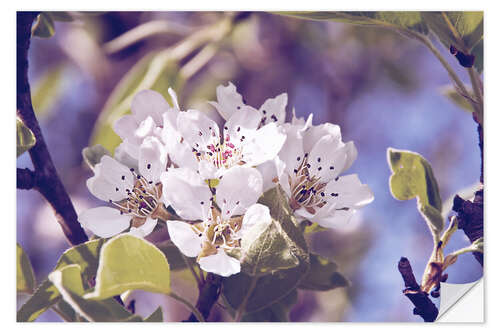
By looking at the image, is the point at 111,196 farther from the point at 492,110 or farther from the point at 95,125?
the point at 492,110

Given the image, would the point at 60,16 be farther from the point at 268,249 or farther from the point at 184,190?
the point at 268,249

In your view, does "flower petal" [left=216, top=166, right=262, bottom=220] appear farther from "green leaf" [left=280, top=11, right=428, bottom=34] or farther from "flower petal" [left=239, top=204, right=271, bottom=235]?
"green leaf" [left=280, top=11, right=428, bottom=34]

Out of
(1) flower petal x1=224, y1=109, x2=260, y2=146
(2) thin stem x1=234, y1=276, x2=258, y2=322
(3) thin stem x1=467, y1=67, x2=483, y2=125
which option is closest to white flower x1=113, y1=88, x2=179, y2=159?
(1) flower petal x1=224, y1=109, x2=260, y2=146

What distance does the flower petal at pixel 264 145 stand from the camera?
0.94 meters

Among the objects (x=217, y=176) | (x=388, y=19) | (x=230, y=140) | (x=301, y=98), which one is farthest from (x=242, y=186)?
(x=301, y=98)

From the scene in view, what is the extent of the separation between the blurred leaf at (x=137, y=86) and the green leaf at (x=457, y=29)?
0.63 metres

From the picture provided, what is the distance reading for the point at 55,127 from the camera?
1.43 m

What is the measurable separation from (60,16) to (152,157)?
568 millimetres

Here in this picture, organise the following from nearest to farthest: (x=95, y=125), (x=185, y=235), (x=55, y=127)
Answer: (x=185, y=235)
(x=55, y=127)
(x=95, y=125)

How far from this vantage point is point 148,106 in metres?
1.10

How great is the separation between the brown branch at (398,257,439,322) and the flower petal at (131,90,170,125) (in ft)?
1.81

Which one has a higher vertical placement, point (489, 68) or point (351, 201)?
point (489, 68)
